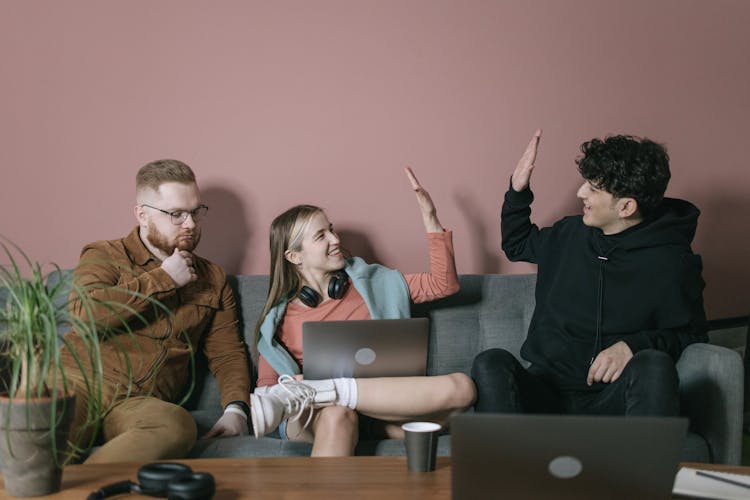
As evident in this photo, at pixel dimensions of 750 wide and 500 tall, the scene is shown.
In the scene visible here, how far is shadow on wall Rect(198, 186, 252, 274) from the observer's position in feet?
9.31

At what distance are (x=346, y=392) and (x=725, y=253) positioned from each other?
188cm

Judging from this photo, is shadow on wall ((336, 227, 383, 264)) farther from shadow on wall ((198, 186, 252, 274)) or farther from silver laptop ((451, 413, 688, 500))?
silver laptop ((451, 413, 688, 500))

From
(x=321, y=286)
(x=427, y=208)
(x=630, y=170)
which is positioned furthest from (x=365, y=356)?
(x=630, y=170)

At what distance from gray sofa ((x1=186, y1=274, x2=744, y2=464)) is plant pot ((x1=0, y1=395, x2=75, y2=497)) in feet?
2.49

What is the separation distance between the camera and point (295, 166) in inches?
112

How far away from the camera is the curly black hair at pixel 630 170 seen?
7.98 feet

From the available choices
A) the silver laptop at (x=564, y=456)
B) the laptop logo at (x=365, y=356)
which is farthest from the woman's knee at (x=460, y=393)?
the silver laptop at (x=564, y=456)

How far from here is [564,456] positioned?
1.22 metres

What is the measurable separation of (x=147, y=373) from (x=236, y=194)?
2.51 ft

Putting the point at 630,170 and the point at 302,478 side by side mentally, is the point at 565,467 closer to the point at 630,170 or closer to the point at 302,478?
the point at 302,478

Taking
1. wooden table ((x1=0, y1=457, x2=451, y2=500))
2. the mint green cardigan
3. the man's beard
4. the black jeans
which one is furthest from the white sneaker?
the man's beard

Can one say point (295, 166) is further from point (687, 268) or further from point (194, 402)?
point (687, 268)

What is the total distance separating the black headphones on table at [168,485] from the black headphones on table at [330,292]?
1.15 m

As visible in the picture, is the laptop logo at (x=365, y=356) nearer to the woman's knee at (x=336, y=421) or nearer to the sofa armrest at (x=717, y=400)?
the woman's knee at (x=336, y=421)
